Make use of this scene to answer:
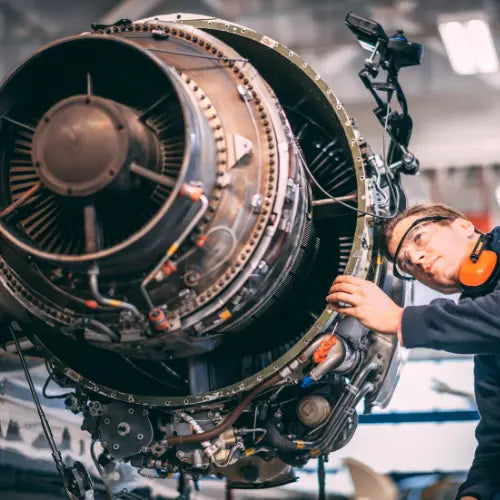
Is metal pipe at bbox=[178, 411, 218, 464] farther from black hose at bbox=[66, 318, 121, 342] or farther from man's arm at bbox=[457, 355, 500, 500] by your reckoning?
man's arm at bbox=[457, 355, 500, 500]

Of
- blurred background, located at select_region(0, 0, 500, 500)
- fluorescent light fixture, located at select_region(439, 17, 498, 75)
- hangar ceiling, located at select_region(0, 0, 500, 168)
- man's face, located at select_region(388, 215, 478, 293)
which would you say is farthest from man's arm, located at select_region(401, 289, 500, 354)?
fluorescent light fixture, located at select_region(439, 17, 498, 75)

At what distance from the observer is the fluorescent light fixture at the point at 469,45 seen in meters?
6.58

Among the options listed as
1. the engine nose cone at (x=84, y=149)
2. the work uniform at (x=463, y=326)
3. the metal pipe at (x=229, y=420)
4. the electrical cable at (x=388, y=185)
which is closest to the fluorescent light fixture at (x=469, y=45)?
the electrical cable at (x=388, y=185)

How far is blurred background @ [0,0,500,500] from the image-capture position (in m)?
3.72

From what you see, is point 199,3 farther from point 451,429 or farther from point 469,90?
point 451,429

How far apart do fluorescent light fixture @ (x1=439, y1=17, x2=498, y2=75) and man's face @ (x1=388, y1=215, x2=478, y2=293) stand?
167 inches

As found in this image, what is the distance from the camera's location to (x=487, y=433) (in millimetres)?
2877

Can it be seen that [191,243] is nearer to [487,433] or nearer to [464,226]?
[464,226]

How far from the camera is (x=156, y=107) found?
231 cm

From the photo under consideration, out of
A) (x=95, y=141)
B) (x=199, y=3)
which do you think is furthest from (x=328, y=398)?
(x=199, y=3)

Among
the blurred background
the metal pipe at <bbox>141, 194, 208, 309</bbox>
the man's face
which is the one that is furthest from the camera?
the blurred background

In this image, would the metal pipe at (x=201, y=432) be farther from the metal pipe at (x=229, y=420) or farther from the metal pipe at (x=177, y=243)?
the metal pipe at (x=177, y=243)

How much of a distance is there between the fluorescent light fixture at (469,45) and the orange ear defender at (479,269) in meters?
4.43

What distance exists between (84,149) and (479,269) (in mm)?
1339
